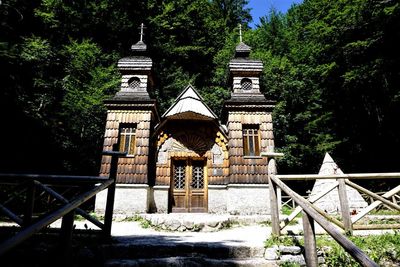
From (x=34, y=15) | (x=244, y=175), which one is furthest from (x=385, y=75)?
(x=34, y=15)

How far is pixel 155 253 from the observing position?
4.46 metres

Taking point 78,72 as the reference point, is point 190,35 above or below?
above

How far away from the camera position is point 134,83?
13391 millimetres

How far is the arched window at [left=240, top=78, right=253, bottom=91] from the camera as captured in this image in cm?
1345

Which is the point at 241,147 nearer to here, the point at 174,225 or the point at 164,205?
the point at 164,205

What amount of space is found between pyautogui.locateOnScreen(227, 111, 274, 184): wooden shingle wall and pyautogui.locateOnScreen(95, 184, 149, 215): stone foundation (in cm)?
377

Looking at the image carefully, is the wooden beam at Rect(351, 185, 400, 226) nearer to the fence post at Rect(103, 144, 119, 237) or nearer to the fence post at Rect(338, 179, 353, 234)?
the fence post at Rect(338, 179, 353, 234)

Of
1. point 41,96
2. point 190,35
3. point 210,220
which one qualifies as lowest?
point 210,220

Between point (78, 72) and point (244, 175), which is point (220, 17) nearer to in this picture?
point (78, 72)

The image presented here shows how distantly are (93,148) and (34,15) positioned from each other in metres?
11.2

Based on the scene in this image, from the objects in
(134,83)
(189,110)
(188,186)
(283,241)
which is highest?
(134,83)

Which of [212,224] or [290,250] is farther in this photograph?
[212,224]

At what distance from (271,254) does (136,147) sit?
8616mm

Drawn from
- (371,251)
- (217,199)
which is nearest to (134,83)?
(217,199)
